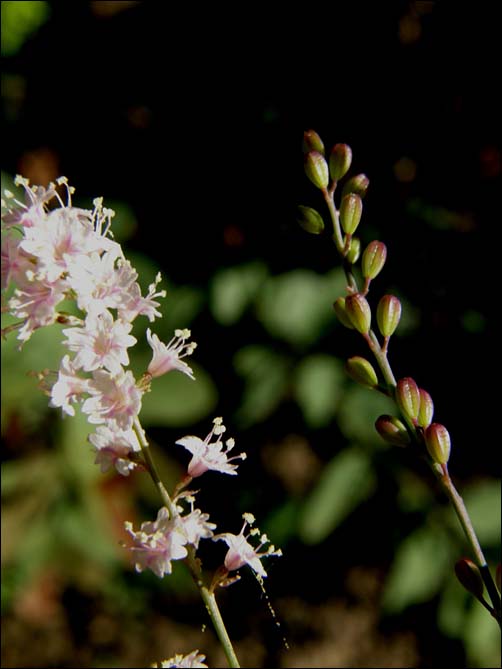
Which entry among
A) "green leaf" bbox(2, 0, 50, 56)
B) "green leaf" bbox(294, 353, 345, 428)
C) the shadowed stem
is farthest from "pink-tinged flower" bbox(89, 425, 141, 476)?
"green leaf" bbox(2, 0, 50, 56)

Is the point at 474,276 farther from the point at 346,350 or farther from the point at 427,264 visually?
the point at 346,350

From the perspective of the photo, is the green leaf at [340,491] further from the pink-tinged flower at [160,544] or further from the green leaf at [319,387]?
the pink-tinged flower at [160,544]

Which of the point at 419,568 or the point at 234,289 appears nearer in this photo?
the point at 419,568

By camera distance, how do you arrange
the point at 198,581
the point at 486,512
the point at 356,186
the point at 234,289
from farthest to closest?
the point at 234,289 → the point at 486,512 → the point at 356,186 → the point at 198,581

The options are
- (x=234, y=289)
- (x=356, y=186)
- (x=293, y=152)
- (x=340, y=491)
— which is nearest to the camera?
(x=356, y=186)

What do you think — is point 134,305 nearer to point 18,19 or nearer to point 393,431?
point 393,431

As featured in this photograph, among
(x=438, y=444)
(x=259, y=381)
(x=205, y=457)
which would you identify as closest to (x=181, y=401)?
(x=259, y=381)
